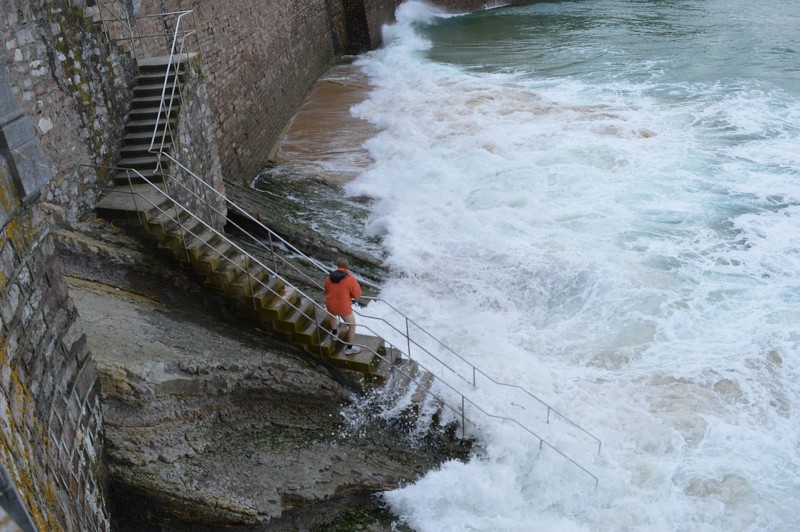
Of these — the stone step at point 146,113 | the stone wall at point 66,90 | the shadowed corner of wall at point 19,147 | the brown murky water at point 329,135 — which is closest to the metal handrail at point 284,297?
the stone wall at point 66,90

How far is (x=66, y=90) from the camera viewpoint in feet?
25.7

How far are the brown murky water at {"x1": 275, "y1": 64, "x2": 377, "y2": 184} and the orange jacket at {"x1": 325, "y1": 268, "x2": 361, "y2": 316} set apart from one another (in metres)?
8.13

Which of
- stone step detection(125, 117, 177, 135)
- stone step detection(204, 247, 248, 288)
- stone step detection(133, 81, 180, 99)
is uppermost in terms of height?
stone step detection(133, 81, 180, 99)

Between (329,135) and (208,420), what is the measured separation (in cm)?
1322

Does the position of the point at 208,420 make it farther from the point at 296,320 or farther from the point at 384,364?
the point at 384,364

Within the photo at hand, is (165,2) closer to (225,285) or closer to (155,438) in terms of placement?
(225,285)

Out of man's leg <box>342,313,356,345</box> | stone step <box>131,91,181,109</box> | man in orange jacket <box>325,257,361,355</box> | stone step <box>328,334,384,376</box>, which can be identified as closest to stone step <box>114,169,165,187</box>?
stone step <box>131,91,181,109</box>

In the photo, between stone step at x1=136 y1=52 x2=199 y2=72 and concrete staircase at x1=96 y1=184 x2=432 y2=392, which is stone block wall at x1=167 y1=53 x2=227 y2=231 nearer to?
stone step at x1=136 y1=52 x2=199 y2=72

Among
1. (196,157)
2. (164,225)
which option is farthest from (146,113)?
(164,225)

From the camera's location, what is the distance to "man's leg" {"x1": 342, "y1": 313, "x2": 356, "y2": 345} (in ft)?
26.9

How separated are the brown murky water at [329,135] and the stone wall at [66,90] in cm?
761

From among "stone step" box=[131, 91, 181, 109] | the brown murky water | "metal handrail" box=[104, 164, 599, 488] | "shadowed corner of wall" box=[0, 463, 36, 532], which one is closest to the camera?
"shadowed corner of wall" box=[0, 463, 36, 532]

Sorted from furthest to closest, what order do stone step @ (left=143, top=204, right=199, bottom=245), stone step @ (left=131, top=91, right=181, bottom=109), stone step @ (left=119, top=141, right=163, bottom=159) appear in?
stone step @ (left=131, top=91, right=181, bottom=109)
stone step @ (left=119, top=141, right=163, bottom=159)
stone step @ (left=143, top=204, right=199, bottom=245)

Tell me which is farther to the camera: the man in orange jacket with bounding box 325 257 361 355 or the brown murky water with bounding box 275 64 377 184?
the brown murky water with bounding box 275 64 377 184
